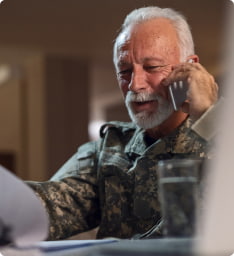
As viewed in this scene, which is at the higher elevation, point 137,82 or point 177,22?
A: point 177,22

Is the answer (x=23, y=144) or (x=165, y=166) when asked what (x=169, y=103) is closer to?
(x=165, y=166)

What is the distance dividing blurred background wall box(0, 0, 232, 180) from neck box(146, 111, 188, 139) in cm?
268

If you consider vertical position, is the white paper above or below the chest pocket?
above

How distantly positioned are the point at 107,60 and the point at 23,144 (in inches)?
47.3

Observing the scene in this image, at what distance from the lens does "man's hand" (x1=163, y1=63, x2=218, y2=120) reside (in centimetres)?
94

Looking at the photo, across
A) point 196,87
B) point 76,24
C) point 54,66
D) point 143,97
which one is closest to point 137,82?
point 143,97

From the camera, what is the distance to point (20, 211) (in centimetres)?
67

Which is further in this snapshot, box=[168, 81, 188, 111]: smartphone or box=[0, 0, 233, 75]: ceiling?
box=[0, 0, 233, 75]: ceiling

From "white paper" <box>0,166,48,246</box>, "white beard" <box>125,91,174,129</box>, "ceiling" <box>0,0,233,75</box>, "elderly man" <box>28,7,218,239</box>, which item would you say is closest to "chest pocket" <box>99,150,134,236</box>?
"elderly man" <box>28,7,218,239</box>

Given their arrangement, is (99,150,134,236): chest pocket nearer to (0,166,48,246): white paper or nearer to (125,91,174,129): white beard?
(125,91,174,129): white beard

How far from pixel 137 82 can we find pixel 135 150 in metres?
0.17

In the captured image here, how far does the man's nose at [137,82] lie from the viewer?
1.20 meters

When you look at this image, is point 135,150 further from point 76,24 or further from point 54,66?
point 54,66

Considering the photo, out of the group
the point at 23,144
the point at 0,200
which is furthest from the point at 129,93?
the point at 23,144
